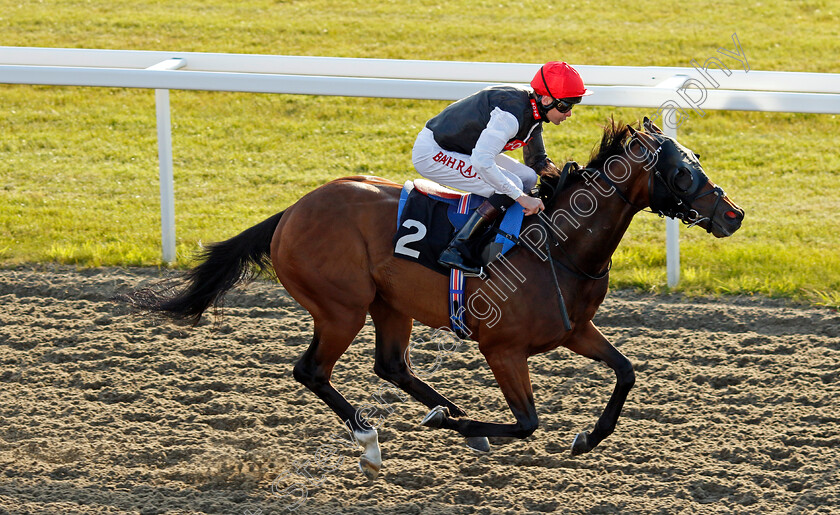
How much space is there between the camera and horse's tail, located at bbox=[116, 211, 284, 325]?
445cm

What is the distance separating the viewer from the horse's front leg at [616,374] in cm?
398

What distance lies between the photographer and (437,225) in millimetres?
4059

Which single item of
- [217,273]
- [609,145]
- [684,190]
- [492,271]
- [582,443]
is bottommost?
[582,443]

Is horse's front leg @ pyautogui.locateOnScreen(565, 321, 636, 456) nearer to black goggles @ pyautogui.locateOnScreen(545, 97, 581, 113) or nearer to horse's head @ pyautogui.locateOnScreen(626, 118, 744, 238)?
horse's head @ pyautogui.locateOnScreen(626, 118, 744, 238)

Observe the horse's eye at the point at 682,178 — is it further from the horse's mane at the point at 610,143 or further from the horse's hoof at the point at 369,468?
the horse's hoof at the point at 369,468

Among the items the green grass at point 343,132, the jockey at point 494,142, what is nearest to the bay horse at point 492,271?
the jockey at point 494,142

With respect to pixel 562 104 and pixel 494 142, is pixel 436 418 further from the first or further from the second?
pixel 562 104

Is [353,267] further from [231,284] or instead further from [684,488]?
[684,488]

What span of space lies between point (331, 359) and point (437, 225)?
73 cm

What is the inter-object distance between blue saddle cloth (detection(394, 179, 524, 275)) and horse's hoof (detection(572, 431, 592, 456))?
79 centimetres

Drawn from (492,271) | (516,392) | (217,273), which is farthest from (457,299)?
(217,273)

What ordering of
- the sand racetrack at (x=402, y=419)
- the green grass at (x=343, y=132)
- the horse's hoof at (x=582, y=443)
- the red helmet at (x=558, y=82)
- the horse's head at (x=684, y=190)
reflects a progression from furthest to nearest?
the green grass at (x=343, y=132), the horse's hoof at (x=582, y=443), the sand racetrack at (x=402, y=419), the red helmet at (x=558, y=82), the horse's head at (x=684, y=190)

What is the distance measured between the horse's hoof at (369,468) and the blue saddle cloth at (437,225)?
0.81 m

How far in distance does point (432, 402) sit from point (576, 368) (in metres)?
0.97
